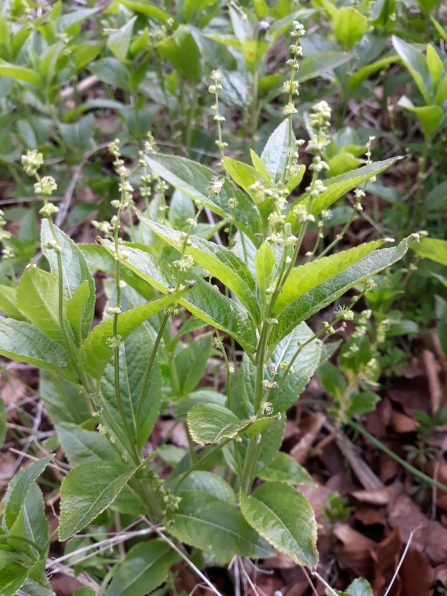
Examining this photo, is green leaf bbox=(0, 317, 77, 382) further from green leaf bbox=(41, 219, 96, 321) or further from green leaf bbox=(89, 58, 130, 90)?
green leaf bbox=(89, 58, 130, 90)

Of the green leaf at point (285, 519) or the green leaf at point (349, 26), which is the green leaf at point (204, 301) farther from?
→ the green leaf at point (349, 26)

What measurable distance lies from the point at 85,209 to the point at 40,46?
88 cm

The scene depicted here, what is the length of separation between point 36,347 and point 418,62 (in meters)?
1.77

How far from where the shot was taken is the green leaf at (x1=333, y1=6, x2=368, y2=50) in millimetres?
1969

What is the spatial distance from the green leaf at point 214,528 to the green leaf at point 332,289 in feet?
1.90

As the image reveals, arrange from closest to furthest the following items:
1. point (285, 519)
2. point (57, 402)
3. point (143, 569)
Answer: point (285, 519) < point (143, 569) < point (57, 402)

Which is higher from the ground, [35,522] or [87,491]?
[87,491]

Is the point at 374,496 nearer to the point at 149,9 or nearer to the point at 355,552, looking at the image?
the point at 355,552

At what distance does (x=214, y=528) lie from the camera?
1261mm

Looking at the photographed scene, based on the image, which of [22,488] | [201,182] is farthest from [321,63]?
[22,488]

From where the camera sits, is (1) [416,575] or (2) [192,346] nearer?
(1) [416,575]

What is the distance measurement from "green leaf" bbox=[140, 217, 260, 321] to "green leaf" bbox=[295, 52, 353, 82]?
4.19ft

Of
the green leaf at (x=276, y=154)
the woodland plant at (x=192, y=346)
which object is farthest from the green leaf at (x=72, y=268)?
the green leaf at (x=276, y=154)

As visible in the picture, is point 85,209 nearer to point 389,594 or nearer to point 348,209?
point 348,209
